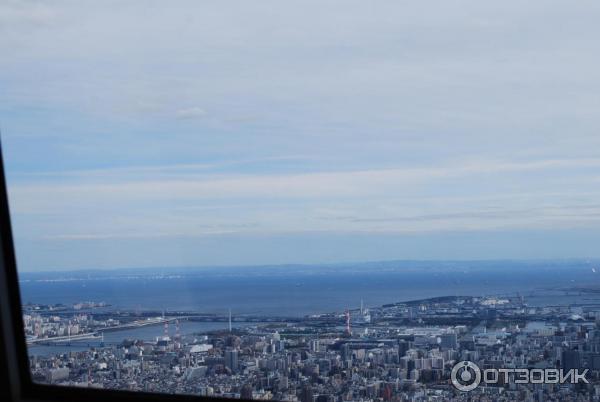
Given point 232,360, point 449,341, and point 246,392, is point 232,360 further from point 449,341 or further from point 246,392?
point 449,341

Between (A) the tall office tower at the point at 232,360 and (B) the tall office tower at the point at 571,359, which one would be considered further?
(A) the tall office tower at the point at 232,360

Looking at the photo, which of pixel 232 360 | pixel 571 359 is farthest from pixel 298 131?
pixel 571 359

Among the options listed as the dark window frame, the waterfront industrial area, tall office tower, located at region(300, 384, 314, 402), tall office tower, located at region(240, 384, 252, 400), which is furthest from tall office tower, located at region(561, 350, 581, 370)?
the dark window frame

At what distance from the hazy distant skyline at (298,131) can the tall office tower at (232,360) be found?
0.34m

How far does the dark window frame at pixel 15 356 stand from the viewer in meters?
3.09

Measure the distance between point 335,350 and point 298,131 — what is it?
0.76 metres

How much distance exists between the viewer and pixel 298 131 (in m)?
2.72

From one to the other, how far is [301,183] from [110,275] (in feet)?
2.99

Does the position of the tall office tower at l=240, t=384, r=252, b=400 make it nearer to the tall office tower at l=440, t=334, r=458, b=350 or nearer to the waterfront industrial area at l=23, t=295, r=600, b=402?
the waterfront industrial area at l=23, t=295, r=600, b=402

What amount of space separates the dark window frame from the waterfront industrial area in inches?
1.2

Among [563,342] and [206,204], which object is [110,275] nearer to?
[206,204]

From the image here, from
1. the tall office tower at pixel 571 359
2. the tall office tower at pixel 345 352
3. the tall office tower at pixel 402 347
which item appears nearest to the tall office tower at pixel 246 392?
the tall office tower at pixel 345 352

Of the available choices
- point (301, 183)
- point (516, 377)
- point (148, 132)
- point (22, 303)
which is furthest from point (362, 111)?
point (22, 303)

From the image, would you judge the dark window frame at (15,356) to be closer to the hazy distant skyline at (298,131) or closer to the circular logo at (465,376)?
the hazy distant skyline at (298,131)
